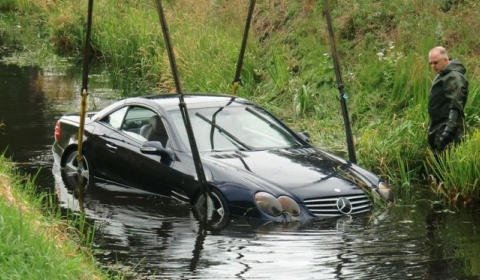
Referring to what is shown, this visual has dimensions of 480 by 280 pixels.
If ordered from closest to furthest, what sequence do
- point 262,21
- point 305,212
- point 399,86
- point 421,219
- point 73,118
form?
1. point 305,212
2. point 421,219
3. point 73,118
4. point 399,86
5. point 262,21

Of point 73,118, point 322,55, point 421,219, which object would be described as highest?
point 322,55

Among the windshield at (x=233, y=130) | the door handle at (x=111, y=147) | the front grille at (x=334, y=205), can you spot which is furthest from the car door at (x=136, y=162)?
the front grille at (x=334, y=205)

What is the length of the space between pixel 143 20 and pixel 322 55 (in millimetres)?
6421

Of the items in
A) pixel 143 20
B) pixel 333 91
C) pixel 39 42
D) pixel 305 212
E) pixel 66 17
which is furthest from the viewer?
pixel 39 42

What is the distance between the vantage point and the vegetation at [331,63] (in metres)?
14.5

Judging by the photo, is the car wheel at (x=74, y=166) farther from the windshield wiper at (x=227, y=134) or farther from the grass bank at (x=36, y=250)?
the grass bank at (x=36, y=250)

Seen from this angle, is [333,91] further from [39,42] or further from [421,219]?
[39,42]

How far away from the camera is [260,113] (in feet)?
43.8

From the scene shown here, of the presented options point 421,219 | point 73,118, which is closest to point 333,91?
point 73,118

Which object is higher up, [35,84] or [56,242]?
[35,84]

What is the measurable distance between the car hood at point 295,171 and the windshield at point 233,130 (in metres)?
0.25

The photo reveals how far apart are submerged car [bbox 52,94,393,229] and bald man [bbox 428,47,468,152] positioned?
1479 millimetres

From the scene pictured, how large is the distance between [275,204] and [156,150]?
1807 millimetres

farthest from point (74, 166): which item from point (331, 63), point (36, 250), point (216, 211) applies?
point (331, 63)
